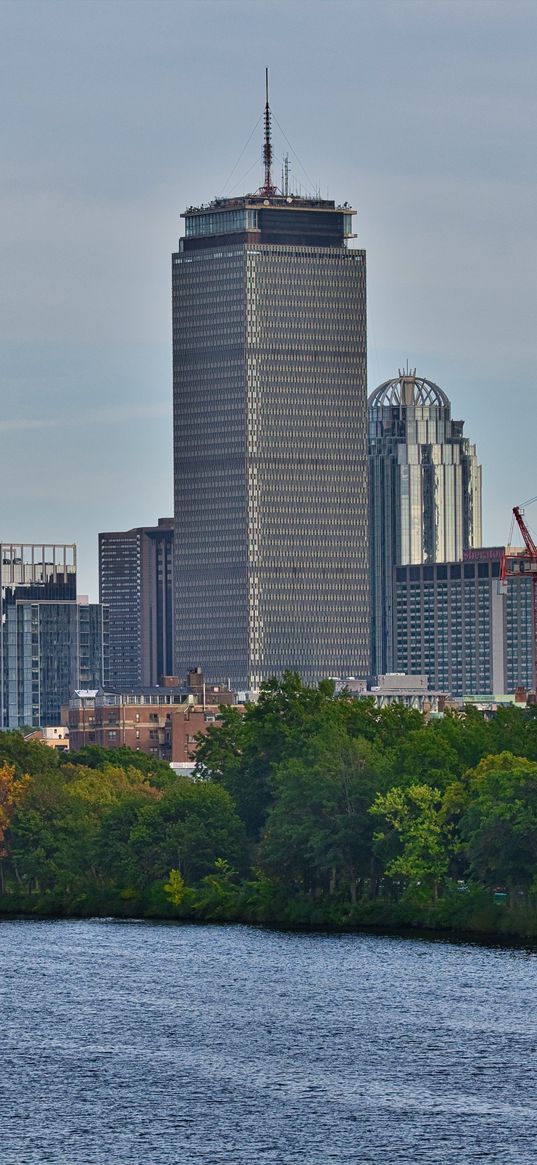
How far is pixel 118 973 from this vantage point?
155500 millimetres

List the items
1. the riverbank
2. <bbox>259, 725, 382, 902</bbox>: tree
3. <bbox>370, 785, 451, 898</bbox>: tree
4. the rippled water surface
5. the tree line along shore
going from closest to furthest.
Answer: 1. the rippled water surface
2. the riverbank
3. the tree line along shore
4. <bbox>370, 785, 451, 898</bbox>: tree
5. <bbox>259, 725, 382, 902</bbox>: tree

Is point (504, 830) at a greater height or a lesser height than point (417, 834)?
greater

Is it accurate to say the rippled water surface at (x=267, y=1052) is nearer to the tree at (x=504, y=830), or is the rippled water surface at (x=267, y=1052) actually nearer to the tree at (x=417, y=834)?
the tree at (x=504, y=830)

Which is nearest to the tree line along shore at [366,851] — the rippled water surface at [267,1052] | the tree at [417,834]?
the tree at [417,834]

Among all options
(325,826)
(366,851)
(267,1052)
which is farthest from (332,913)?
(267,1052)

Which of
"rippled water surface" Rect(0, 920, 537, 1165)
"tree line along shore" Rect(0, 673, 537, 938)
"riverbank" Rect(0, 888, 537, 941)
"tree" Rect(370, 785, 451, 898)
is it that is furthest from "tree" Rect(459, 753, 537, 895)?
"rippled water surface" Rect(0, 920, 537, 1165)

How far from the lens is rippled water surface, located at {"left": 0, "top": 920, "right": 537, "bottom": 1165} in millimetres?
106000

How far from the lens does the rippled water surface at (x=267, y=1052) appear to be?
348 feet

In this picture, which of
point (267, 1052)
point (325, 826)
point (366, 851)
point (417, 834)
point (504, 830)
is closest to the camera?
point (267, 1052)

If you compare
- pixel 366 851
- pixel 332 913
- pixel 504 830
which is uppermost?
pixel 504 830

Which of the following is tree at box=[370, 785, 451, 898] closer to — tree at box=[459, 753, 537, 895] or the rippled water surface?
tree at box=[459, 753, 537, 895]

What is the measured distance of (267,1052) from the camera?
125625 millimetres

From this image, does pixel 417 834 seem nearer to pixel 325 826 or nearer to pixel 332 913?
pixel 332 913

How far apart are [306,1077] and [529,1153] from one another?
17.8 metres
